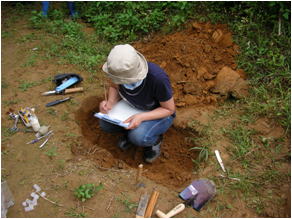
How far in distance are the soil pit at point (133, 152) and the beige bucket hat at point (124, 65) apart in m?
0.91

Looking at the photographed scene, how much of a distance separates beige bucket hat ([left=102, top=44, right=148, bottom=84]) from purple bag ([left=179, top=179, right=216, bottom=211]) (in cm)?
103

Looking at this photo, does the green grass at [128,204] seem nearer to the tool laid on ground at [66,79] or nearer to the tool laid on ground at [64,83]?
the tool laid on ground at [64,83]

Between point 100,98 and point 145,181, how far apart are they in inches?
49.6

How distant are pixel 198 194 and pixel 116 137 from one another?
1.17 meters

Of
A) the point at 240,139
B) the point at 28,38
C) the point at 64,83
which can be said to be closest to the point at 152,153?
the point at 240,139

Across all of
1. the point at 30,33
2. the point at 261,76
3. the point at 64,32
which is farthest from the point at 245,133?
the point at 30,33

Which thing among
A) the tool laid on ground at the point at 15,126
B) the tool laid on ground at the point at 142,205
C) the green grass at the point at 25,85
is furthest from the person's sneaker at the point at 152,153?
the green grass at the point at 25,85

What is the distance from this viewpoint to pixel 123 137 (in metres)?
3.00

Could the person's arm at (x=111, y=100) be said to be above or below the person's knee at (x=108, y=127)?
above

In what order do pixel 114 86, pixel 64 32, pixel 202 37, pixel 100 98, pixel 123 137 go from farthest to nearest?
1. pixel 64 32
2. pixel 202 37
3. pixel 100 98
4. pixel 123 137
5. pixel 114 86

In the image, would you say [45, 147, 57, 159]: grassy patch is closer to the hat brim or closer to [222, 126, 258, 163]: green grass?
the hat brim

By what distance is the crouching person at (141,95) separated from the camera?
2.12 m

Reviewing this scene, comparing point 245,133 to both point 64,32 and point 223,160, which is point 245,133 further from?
point 64,32

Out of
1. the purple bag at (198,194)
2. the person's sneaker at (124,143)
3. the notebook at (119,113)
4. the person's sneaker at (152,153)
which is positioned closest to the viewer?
the purple bag at (198,194)
